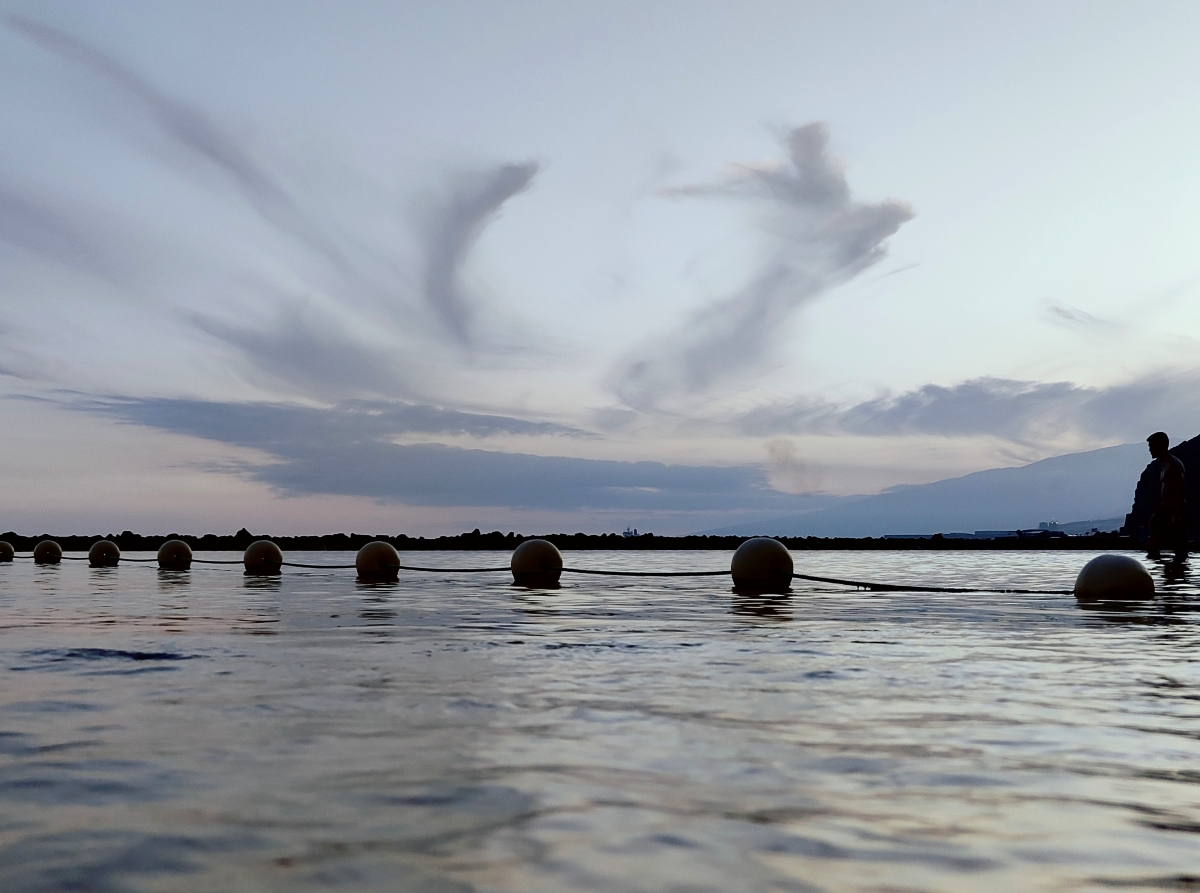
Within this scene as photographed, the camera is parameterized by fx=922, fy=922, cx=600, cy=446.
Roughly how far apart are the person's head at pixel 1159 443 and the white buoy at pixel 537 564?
15.6 m

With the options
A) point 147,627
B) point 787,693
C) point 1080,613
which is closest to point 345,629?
point 147,627

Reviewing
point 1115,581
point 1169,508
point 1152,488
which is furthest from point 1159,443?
point 1152,488

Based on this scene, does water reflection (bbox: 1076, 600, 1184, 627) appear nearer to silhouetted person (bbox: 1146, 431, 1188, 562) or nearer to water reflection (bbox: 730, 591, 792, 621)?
water reflection (bbox: 730, 591, 792, 621)

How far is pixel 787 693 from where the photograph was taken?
6844 millimetres

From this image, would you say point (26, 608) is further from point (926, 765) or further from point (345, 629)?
point (926, 765)

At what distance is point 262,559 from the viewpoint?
1189 inches

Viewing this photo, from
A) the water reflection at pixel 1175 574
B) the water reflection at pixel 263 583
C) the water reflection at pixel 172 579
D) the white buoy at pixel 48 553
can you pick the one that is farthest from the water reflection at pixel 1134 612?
the white buoy at pixel 48 553

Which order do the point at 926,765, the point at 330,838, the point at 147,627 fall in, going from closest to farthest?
the point at 330,838
the point at 926,765
the point at 147,627

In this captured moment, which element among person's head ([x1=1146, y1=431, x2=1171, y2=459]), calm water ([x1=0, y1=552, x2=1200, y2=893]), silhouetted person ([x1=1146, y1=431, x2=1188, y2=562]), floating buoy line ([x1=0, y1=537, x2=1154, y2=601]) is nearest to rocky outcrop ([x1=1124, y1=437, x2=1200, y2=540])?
silhouetted person ([x1=1146, y1=431, x2=1188, y2=562])

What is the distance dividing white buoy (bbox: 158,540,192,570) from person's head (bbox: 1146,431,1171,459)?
3091 cm

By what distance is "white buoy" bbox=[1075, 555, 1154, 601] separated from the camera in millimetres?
15523

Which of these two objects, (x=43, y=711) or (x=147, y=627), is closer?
(x=43, y=711)

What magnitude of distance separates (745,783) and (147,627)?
1018cm

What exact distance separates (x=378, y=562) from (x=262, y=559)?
5.46m
